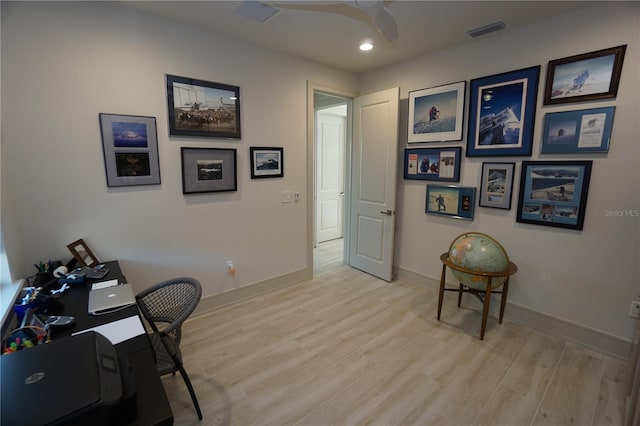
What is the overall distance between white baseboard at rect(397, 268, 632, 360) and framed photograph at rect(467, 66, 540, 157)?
4.75ft

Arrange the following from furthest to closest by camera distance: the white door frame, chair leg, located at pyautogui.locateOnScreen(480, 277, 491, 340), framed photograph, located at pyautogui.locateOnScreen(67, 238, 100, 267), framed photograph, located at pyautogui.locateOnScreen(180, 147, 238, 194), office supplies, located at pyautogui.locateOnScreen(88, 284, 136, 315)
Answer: the white door frame < framed photograph, located at pyautogui.locateOnScreen(180, 147, 238, 194) < chair leg, located at pyautogui.locateOnScreen(480, 277, 491, 340) < framed photograph, located at pyautogui.locateOnScreen(67, 238, 100, 267) < office supplies, located at pyautogui.locateOnScreen(88, 284, 136, 315)

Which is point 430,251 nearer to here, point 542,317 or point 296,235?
point 542,317

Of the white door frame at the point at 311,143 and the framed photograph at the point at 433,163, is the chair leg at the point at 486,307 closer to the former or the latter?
the framed photograph at the point at 433,163

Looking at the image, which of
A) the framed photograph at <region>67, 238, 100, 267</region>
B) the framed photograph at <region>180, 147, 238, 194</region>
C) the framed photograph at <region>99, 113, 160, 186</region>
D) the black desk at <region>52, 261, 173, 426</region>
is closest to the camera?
the black desk at <region>52, 261, 173, 426</region>

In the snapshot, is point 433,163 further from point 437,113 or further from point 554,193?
point 554,193

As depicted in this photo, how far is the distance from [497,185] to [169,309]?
2.92 meters

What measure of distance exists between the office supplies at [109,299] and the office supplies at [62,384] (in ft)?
2.00

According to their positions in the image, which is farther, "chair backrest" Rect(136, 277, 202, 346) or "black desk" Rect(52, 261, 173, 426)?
"chair backrest" Rect(136, 277, 202, 346)

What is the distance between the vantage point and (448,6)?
2133mm

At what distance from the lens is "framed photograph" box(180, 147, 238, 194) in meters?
2.59


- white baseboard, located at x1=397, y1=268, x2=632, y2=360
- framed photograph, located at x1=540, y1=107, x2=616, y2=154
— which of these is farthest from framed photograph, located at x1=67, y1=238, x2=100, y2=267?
framed photograph, located at x1=540, y1=107, x2=616, y2=154

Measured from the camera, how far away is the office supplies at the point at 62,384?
2.34ft

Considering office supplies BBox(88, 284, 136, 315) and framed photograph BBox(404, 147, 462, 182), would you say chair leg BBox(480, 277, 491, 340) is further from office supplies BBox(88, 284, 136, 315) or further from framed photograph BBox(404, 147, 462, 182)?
office supplies BBox(88, 284, 136, 315)

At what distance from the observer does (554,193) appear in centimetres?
239
